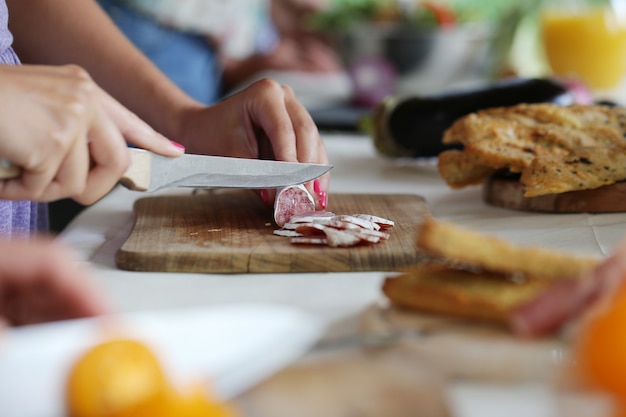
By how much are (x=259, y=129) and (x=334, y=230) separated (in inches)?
20.0

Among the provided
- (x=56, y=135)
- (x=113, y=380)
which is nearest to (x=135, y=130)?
(x=56, y=135)

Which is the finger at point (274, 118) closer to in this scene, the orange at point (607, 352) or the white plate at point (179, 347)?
the white plate at point (179, 347)

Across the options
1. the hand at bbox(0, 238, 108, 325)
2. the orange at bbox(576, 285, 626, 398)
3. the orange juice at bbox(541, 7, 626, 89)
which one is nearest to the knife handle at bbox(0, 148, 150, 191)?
the hand at bbox(0, 238, 108, 325)

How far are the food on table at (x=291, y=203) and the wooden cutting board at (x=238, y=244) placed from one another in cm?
3

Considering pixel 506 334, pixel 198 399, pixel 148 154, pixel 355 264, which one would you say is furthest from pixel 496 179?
pixel 198 399

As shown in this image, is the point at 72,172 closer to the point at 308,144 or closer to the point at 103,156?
the point at 103,156

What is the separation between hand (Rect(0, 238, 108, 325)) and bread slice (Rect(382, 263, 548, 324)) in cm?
29

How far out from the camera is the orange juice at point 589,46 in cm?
362

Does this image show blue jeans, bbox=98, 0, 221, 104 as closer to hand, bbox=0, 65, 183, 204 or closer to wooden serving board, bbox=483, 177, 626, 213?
wooden serving board, bbox=483, 177, 626, 213

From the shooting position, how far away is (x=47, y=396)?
0.55 meters

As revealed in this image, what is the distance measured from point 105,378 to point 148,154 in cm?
73

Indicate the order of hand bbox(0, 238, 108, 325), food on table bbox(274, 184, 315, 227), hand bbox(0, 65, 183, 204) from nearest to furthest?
1. hand bbox(0, 238, 108, 325)
2. hand bbox(0, 65, 183, 204)
3. food on table bbox(274, 184, 315, 227)

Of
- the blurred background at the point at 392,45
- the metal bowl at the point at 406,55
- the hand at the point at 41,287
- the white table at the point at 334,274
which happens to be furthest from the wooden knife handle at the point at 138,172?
the metal bowl at the point at 406,55

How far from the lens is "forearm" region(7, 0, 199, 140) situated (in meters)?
1.81
